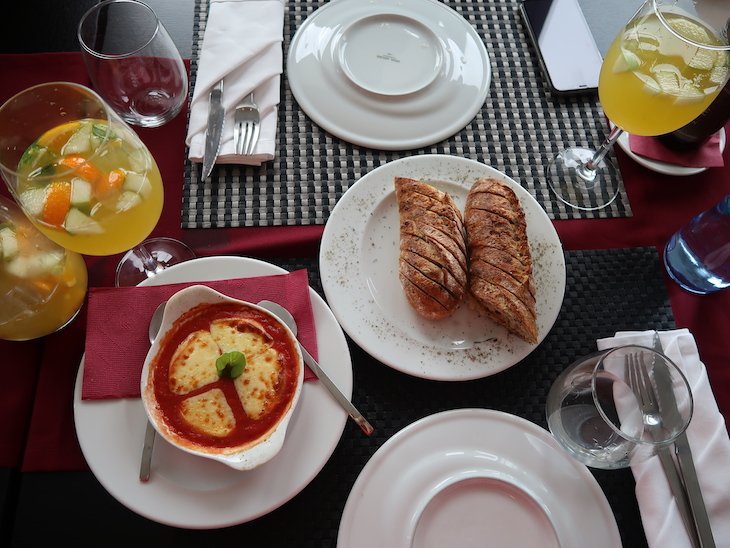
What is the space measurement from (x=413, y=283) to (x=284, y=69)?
0.67 metres

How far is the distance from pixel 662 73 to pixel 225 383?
1.00 m

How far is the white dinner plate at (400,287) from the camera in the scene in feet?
3.57

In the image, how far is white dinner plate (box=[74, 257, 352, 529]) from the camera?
35.6 inches

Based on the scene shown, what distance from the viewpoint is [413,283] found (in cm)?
111

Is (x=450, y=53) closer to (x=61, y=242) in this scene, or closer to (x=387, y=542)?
(x=61, y=242)

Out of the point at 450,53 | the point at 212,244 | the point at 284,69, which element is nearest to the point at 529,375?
the point at 212,244

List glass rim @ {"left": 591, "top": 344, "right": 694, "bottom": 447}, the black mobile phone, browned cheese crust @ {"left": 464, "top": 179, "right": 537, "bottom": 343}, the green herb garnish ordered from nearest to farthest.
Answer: glass rim @ {"left": 591, "top": 344, "right": 694, "bottom": 447} < the green herb garnish < browned cheese crust @ {"left": 464, "top": 179, "right": 537, "bottom": 343} < the black mobile phone

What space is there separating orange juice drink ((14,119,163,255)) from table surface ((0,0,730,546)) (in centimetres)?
23

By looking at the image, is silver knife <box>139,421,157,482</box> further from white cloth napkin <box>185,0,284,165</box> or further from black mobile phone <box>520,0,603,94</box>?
black mobile phone <box>520,0,603,94</box>

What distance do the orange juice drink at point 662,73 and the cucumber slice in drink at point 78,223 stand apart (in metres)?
1.02

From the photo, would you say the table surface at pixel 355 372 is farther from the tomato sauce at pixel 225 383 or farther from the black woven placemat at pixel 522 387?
the tomato sauce at pixel 225 383

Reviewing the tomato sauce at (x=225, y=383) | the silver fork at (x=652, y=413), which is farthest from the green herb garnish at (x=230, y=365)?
the silver fork at (x=652, y=413)

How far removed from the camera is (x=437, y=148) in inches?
53.5

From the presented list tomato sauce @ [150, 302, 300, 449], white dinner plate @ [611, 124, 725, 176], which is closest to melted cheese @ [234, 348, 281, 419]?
tomato sauce @ [150, 302, 300, 449]
